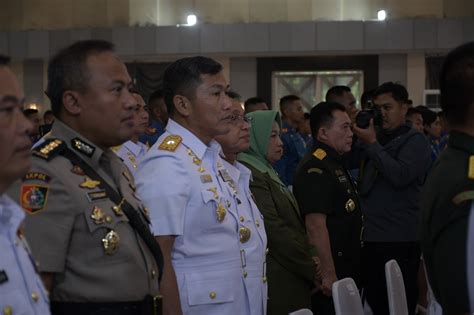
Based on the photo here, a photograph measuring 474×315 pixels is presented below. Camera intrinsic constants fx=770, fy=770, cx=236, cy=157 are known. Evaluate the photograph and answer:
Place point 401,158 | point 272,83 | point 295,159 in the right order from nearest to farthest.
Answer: point 401,158
point 295,159
point 272,83

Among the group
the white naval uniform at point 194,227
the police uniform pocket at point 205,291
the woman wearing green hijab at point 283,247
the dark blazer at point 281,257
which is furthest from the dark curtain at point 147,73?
the police uniform pocket at point 205,291

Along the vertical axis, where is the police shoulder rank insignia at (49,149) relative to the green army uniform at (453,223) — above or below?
above

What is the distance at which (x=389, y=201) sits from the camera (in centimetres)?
500

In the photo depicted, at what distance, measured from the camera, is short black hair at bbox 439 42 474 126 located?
192 cm

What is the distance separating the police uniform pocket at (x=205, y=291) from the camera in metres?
2.66

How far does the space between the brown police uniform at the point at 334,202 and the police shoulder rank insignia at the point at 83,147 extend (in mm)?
2125

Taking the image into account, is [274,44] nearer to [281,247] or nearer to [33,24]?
[33,24]

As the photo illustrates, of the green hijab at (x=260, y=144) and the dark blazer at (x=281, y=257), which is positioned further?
the green hijab at (x=260, y=144)

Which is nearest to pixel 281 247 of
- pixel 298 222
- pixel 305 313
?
pixel 298 222

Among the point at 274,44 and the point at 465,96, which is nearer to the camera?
the point at 465,96

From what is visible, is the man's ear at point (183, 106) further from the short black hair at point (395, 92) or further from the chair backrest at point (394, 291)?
the short black hair at point (395, 92)

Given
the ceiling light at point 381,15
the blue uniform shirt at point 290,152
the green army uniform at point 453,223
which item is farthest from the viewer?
the ceiling light at point 381,15

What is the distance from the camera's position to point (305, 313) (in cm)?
269

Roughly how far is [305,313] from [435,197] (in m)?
0.91
